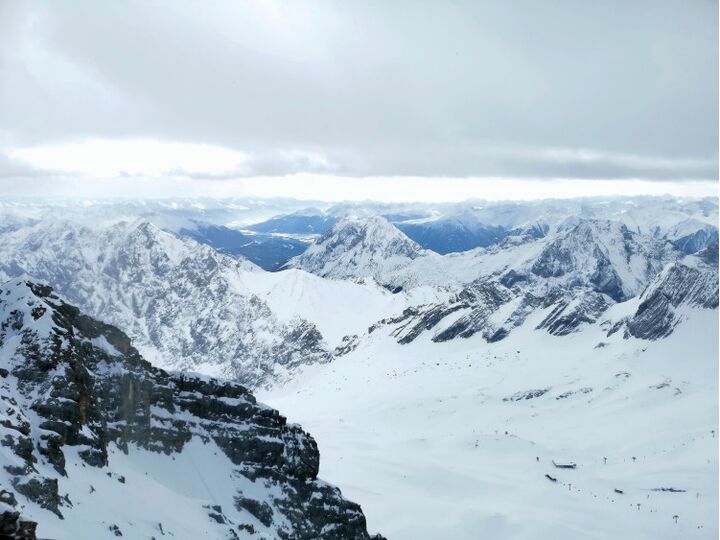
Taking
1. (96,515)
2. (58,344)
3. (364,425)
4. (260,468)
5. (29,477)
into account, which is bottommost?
(364,425)

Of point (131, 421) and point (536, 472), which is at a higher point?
point (131, 421)

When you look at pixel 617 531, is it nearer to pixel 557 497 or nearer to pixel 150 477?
pixel 557 497

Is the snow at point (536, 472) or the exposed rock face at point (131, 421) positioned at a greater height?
the exposed rock face at point (131, 421)

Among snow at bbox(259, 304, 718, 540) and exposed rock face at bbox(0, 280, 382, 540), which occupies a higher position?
exposed rock face at bbox(0, 280, 382, 540)

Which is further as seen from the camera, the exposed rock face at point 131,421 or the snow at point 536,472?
the snow at point 536,472

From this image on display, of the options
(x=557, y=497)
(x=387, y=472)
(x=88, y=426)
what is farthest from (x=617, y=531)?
(x=88, y=426)

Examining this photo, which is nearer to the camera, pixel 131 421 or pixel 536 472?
pixel 131 421

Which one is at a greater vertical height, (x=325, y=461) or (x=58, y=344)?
(x=58, y=344)

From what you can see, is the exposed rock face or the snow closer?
the exposed rock face
